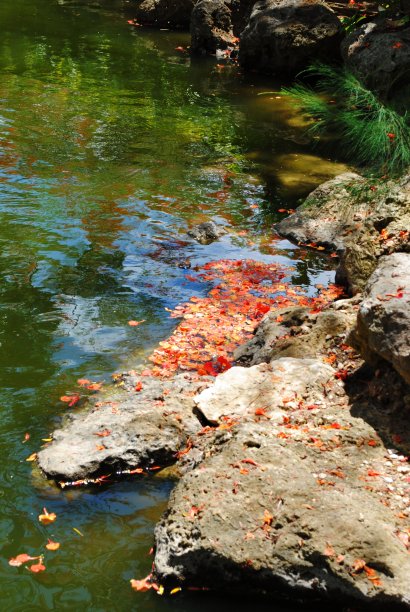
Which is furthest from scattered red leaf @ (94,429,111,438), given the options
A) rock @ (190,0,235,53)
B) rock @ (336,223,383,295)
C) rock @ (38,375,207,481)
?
rock @ (190,0,235,53)

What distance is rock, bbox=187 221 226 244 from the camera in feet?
31.5

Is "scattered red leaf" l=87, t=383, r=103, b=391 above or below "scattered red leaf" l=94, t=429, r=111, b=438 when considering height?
below

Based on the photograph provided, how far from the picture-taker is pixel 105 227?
9.77 metres

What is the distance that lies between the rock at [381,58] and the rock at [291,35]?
2.10 m

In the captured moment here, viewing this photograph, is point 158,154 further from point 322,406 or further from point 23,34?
point 23,34

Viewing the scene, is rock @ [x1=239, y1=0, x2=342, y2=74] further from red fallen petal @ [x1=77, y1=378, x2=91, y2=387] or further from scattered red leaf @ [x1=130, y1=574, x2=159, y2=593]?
scattered red leaf @ [x1=130, y1=574, x2=159, y2=593]

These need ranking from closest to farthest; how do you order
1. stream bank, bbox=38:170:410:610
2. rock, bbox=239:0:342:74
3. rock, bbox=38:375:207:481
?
stream bank, bbox=38:170:410:610 → rock, bbox=38:375:207:481 → rock, bbox=239:0:342:74

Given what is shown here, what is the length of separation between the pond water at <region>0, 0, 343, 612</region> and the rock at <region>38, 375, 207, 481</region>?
18 centimetres

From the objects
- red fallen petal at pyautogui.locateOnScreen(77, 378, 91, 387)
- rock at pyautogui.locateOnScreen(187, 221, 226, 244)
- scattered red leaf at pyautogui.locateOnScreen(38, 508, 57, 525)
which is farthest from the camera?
rock at pyautogui.locateOnScreen(187, 221, 226, 244)

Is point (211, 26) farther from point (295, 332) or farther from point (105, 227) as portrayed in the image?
point (295, 332)

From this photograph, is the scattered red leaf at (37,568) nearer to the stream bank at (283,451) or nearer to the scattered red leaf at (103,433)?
the stream bank at (283,451)

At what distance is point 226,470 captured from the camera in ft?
15.8

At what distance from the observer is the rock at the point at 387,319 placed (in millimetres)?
4953

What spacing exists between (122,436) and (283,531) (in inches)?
65.9
